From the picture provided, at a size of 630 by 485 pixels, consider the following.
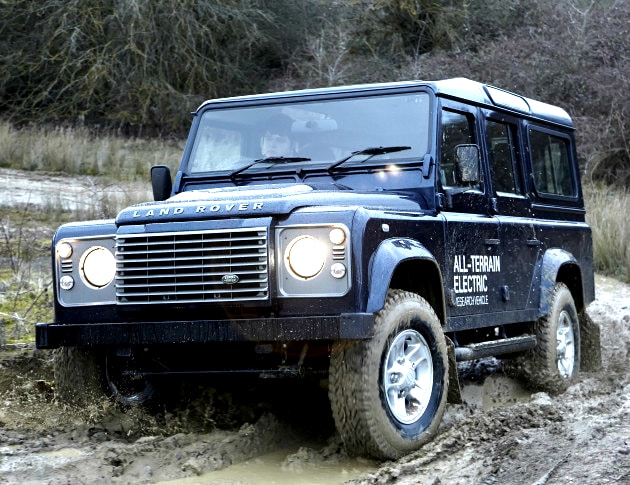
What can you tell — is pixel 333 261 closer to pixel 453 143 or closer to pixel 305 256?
pixel 305 256

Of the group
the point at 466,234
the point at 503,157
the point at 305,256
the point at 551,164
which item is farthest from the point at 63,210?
the point at 305,256

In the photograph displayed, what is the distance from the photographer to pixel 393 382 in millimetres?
5477

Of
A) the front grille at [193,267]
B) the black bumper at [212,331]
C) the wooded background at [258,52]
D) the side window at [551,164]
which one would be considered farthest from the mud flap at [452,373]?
the wooded background at [258,52]

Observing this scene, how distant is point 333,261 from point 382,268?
27 cm

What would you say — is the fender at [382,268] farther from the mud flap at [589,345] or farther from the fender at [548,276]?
the mud flap at [589,345]

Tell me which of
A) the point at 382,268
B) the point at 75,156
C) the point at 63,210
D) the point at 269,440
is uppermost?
the point at 75,156

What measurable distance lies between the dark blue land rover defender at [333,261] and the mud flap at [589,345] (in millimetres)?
1174

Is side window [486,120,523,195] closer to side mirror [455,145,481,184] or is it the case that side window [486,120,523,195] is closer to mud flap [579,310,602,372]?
side mirror [455,145,481,184]

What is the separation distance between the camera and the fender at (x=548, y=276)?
7.78m

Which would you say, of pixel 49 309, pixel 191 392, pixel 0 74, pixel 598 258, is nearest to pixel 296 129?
pixel 191 392

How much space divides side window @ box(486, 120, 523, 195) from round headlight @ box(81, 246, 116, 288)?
2822 mm

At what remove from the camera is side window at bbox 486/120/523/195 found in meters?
7.35

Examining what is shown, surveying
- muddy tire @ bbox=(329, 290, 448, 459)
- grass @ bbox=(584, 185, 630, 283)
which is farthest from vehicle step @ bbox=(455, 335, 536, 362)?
grass @ bbox=(584, 185, 630, 283)

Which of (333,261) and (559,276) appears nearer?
(333,261)
